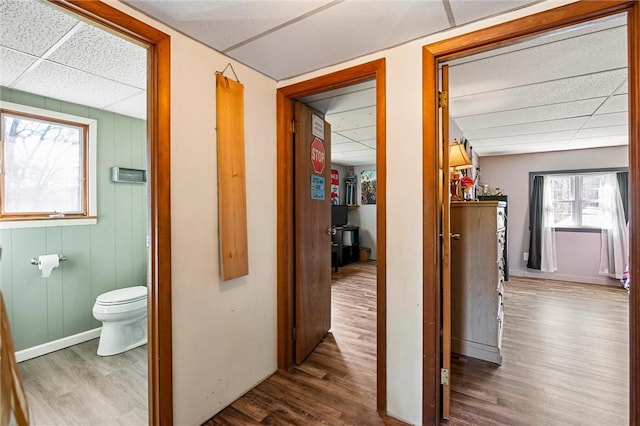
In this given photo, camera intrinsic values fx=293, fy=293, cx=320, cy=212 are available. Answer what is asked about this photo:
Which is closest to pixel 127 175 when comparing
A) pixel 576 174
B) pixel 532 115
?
pixel 532 115

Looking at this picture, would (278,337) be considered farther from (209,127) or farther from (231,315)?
(209,127)

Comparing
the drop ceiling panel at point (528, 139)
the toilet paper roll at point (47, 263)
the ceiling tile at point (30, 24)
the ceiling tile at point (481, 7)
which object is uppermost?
the drop ceiling panel at point (528, 139)

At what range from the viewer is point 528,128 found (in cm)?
365

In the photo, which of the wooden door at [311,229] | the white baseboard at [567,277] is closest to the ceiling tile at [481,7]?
the wooden door at [311,229]

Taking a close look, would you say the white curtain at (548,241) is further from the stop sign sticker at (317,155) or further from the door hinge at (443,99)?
the door hinge at (443,99)

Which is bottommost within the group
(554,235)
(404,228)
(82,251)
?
(554,235)

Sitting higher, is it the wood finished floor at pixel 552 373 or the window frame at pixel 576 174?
the window frame at pixel 576 174

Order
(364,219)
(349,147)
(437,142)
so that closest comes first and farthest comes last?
(437,142) < (349,147) < (364,219)

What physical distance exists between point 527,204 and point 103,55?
20.5ft

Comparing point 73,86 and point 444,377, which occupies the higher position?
point 73,86

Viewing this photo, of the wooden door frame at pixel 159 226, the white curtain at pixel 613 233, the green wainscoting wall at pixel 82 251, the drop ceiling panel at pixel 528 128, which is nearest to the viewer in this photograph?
the wooden door frame at pixel 159 226

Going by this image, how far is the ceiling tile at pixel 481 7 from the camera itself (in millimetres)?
1335

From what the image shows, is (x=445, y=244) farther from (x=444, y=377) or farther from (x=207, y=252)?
(x=207, y=252)

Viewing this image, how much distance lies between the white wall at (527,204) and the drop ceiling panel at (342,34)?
4.88 m
